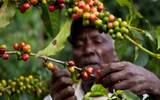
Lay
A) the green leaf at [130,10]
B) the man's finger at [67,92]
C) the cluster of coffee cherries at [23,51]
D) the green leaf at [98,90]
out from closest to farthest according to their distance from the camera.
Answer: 1. the green leaf at [98,90]
2. the cluster of coffee cherries at [23,51]
3. the green leaf at [130,10]
4. the man's finger at [67,92]

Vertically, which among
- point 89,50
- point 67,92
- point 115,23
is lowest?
point 67,92

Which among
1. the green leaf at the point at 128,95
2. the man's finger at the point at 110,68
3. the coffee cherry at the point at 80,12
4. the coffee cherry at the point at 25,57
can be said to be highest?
the coffee cherry at the point at 80,12

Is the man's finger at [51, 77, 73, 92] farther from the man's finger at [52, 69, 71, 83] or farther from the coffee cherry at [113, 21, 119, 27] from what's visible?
the coffee cherry at [113, 21, 119, 27]

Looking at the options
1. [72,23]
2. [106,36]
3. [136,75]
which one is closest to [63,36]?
[72,23]

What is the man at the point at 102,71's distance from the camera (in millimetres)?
2041

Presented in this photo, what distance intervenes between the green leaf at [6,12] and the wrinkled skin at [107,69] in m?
0.34

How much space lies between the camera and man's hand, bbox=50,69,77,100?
222 cm

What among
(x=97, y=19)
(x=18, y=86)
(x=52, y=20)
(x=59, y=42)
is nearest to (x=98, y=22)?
(x=97, y=19)

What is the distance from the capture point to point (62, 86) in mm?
2268

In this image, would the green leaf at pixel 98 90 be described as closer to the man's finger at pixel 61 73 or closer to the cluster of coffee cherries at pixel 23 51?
the cluster of coffee cherries at pixel 23 51

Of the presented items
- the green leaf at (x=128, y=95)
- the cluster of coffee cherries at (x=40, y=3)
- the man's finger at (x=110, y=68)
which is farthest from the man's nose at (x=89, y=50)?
the green leaf at (x=128, y=95)

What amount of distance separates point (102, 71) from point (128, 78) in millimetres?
95

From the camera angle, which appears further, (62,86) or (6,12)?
(62,86)

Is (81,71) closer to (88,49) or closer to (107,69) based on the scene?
(107,69)
